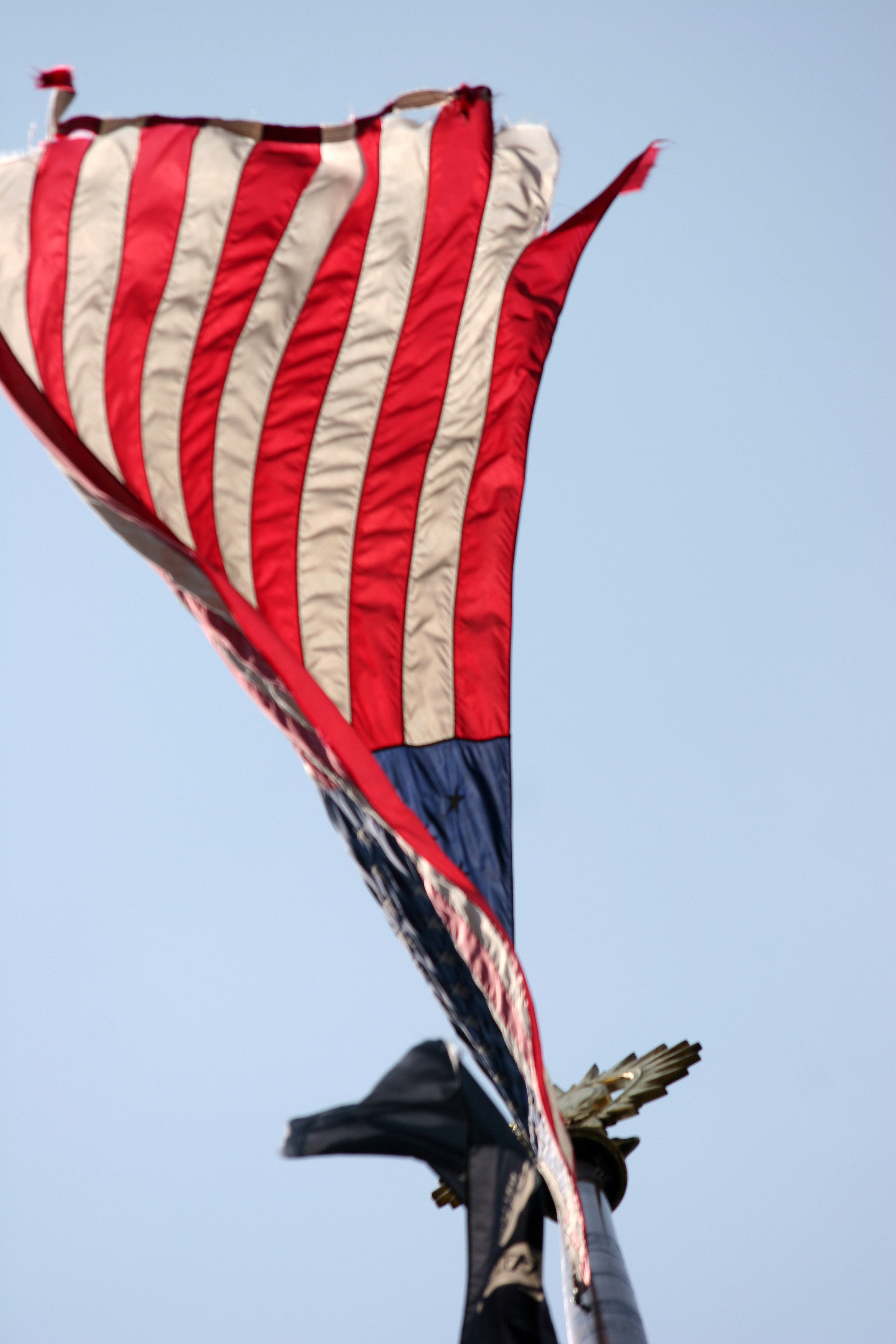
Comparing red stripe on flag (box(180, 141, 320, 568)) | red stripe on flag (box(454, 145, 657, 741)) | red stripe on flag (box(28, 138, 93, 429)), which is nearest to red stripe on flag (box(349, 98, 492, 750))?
red stripe on flag (box(454, 145, 657, 741))

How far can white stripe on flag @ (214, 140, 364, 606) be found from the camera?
9.94 meters

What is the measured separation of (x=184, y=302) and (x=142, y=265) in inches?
14.2

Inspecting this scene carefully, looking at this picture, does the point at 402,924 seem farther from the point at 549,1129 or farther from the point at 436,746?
the point at 549,1129

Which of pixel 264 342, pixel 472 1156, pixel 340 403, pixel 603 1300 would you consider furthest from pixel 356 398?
pixel 603 1300

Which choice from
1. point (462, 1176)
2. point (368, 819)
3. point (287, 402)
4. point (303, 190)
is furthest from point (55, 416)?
point (462, 1176)

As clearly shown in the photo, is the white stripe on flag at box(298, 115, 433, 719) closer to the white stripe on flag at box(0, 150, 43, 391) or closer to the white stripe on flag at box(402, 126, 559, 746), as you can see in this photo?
the white stripe on flag at box(402, 126, 559, 746)

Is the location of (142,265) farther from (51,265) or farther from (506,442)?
(506,442)

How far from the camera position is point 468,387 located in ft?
34.9

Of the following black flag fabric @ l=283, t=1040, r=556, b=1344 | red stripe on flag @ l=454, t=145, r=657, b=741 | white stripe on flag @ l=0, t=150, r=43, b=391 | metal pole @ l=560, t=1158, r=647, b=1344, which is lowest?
metal pole @ l=560, t=1158, r=647, b=1344

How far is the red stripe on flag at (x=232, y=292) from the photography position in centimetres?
980

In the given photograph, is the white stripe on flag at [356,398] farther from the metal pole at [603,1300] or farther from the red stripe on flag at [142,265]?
the metal pole at [603,1300]

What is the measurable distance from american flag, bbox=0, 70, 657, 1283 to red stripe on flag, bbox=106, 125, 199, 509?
0.06ft

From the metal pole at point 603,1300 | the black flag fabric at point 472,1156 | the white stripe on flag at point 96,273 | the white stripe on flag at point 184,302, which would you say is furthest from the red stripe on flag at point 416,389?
the metal pole at point 603,1300

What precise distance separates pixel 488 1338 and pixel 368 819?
3.19 meters
